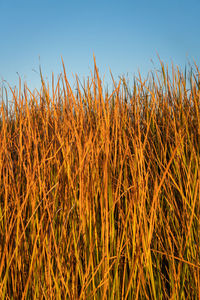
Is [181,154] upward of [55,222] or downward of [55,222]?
upward

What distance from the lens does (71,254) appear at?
1.09 meters

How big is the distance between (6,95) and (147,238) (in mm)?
1388

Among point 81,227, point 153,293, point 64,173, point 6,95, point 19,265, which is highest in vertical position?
point 6,95

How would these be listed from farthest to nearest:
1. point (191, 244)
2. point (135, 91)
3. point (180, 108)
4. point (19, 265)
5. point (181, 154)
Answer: point (135, 91)
point (180, 108)
point (181, 154)
point (191, 244)
point (19, 265)

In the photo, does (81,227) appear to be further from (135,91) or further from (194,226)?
(135,91)

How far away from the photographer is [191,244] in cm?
121

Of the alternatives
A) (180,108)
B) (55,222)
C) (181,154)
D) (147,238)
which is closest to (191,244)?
(147,238)

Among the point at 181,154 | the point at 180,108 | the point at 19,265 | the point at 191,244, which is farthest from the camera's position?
the point at 180,108

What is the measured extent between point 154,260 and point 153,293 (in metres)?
0.19

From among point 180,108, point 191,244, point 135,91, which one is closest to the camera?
point 191,244

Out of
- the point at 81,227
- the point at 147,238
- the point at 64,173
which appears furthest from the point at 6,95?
the point at 147,238

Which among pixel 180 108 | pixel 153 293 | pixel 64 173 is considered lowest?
pixel 153 293

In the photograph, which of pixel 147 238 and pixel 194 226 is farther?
pixel 194 226

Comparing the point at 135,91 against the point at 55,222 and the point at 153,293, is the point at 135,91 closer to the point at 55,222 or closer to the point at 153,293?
the point at 55,222
